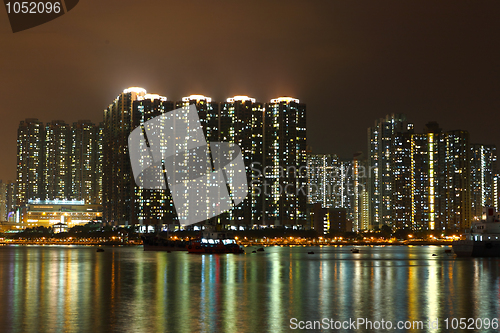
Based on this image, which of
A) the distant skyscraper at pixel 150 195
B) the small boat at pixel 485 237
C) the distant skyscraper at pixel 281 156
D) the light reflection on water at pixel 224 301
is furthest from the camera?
the distant skyscraper at pixel 281 156

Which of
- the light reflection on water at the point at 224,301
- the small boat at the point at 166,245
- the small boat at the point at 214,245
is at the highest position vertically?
the light reflection on water at the point at 224,301

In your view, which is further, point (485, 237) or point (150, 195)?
point (150, 195)

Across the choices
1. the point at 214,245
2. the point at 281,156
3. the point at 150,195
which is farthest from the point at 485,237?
the point at 150,195

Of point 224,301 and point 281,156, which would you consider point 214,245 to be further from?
point 281,156

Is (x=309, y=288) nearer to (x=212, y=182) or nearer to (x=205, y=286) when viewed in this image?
(x=205, y=286)

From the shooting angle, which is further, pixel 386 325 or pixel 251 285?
pixel 251 285

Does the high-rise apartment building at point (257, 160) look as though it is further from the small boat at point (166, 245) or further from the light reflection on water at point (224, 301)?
the light reflection on water at point (224, 301)

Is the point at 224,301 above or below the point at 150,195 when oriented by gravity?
below

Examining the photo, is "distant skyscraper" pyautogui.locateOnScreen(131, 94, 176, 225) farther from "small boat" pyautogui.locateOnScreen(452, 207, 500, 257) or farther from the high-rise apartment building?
"small boat" pyautogui.locateOnScreen(452, 207, 500, 257)

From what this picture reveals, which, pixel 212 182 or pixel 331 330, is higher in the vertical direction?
pixel 212 182

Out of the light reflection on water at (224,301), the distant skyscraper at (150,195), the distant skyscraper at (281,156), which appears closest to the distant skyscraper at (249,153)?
the distant skyscraper at (281,156)

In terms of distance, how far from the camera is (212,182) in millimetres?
196750

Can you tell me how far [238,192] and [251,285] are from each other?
15414 cm

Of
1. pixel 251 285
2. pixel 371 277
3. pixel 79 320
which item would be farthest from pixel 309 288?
pixel 79 320
